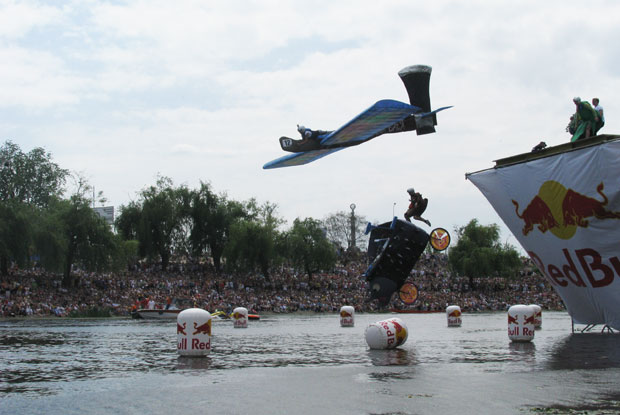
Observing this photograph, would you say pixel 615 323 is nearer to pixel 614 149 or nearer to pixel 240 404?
pixel 614 149

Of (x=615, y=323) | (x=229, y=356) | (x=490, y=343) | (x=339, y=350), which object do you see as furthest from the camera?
(x=615, y=323)

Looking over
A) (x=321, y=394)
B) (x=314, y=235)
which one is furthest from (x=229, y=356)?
(x=314, y=235)

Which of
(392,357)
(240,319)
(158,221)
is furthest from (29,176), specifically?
(392,357)

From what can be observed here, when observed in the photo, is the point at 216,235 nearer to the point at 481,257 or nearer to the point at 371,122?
the point at 481,257

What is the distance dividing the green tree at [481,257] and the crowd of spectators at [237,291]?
5.32 ft

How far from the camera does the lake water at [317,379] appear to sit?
27.7 feet

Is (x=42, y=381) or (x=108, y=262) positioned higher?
(x=108, y=262)

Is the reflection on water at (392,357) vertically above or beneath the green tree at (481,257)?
beneath

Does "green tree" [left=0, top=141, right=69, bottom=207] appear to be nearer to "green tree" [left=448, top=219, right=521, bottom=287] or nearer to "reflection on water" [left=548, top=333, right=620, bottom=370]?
"green tree" [left=448, top=219, right=521, bottom=287]

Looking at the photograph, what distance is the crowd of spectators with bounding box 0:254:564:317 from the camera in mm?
49688

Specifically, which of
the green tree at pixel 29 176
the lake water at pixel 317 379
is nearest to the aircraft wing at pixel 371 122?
the lake water at pixel 317 379

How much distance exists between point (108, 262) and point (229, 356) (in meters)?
47.1

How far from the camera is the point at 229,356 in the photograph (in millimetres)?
15930

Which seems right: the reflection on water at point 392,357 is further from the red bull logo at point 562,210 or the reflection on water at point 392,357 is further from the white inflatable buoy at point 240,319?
the white inflatable buoy at point 240,319
